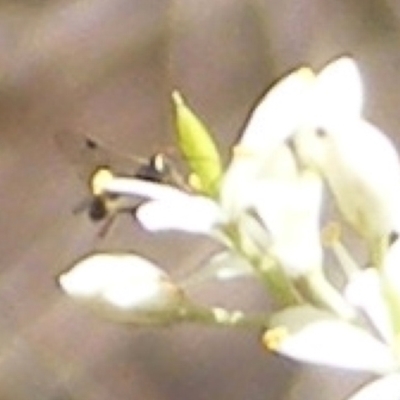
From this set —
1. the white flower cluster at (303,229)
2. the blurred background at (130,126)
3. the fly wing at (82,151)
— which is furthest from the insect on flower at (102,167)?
the blurred background at (130,126)

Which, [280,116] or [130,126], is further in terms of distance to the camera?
[130,126]

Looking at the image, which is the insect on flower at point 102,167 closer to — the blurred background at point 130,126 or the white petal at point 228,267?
the white petal at point 228,267

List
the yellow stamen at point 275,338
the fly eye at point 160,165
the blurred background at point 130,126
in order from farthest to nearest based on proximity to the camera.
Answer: the blurred background at point 130,126, the fly eye at point 160,165, the yellow stamen at point 275,338

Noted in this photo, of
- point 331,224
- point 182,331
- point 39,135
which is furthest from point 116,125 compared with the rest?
point 331,224

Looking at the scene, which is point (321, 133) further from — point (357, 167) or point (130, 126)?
point (130, 126)

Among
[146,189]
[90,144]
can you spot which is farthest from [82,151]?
[146,189]

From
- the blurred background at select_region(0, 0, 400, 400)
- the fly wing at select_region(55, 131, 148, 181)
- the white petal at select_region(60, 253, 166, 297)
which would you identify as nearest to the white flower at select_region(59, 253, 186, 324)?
the white petal at select_region(60, 253, 166, 297)
